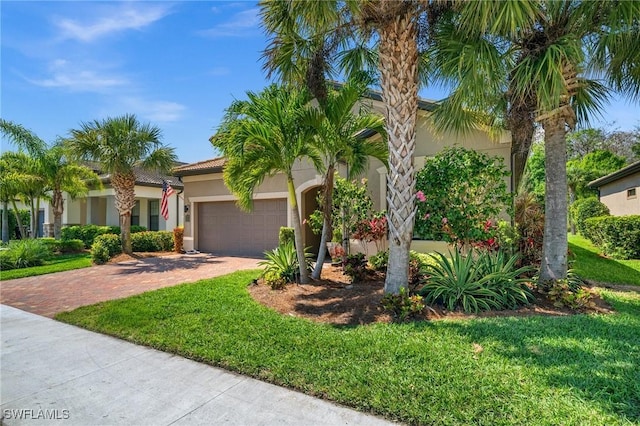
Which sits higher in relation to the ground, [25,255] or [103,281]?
[25,255]

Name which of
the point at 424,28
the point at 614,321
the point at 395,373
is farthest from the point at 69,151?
the point at 614,321

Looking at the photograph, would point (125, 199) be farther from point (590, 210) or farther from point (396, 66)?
point (590, 210)

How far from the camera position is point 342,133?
8289 mm

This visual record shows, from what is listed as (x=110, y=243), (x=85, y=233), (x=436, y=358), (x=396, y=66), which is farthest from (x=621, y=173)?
(x=85, y=233)

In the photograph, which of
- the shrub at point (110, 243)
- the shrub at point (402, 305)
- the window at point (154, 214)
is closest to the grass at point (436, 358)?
the shrub at point (402, 305)

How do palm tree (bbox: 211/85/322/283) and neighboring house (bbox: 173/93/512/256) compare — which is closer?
palm tree (bbox: 211/85/322/283)

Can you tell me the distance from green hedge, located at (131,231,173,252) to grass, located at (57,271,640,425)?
38.6 feet

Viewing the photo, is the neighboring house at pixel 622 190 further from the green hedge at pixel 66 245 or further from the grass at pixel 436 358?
the green hedge at pixel 66 245

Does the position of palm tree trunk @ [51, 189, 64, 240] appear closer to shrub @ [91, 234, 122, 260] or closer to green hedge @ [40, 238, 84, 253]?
green hedge @ [40, 238, 84, 253]

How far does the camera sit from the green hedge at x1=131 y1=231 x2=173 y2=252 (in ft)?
58.6

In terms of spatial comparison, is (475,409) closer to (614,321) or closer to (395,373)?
(395,373)

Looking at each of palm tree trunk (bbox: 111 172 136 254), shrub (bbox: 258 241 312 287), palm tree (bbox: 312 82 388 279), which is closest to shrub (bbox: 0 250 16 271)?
palm tree trunk (bbox: 111 172 136 254)

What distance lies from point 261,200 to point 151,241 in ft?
22.4

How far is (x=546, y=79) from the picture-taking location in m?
5.94
